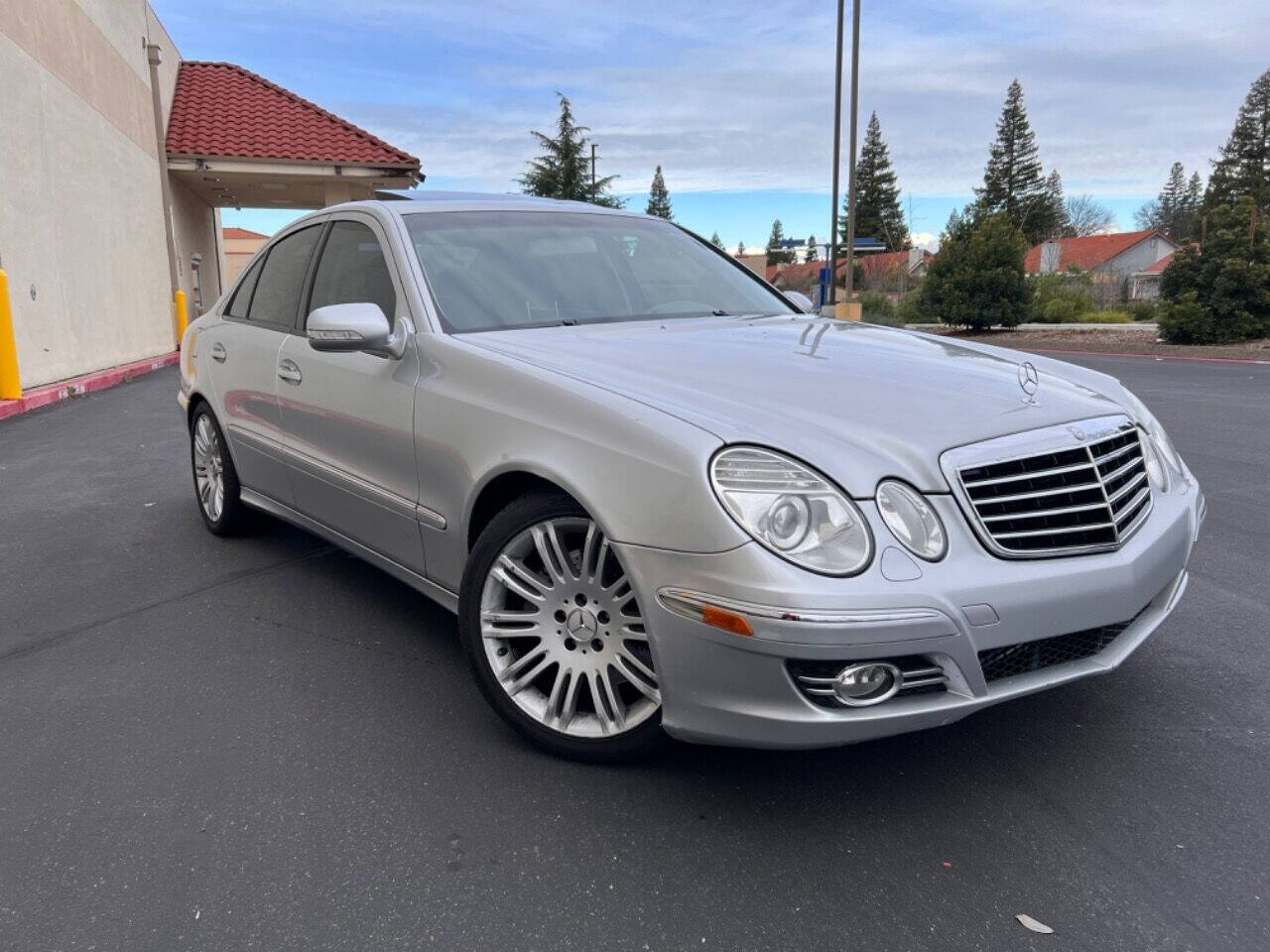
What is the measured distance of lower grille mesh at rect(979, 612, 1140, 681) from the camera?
7.66 feet

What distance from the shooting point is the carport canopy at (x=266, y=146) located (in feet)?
61.0

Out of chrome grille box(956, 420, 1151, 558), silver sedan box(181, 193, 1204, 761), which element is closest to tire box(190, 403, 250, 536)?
silver sedan box(181, 193, 1204, 761)

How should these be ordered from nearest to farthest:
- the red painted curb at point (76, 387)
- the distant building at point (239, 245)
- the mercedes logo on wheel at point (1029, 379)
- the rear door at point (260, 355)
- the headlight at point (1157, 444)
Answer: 1. the mercedes logo on wheel at point (1029, 379)
2. the headlight at point (1157, 444)
3. the rear door at point (260, 355)
4. the red painted curb at point (76, 387)
5. the distant building at point (239, 245)

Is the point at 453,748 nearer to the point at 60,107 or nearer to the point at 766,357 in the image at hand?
the point at 766,357

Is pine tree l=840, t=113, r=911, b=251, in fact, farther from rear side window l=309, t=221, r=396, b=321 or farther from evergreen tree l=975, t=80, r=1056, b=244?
rear side window l=309, t=221, r=396, b=321

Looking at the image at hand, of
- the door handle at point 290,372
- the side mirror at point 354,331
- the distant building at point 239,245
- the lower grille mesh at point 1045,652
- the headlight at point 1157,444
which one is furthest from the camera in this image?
the distant building at point 239,245

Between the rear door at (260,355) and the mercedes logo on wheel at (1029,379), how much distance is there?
9.41 ft

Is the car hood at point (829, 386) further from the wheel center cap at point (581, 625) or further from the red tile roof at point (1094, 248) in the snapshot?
the red tile roof at point (1094, 248)

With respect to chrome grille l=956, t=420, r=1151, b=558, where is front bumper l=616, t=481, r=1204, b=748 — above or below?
below

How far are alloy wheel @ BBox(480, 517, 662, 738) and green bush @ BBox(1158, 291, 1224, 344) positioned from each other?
21299 millimetres

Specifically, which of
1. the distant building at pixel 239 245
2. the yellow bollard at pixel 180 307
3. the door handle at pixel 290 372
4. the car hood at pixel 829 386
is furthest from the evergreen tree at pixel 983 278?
the distant building at pixel 239 245

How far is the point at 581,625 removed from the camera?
8.73 ft

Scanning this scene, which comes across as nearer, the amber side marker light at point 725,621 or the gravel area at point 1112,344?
the amber side marker light at point 725,621

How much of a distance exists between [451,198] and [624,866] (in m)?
2.82
